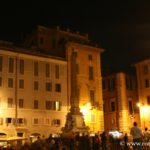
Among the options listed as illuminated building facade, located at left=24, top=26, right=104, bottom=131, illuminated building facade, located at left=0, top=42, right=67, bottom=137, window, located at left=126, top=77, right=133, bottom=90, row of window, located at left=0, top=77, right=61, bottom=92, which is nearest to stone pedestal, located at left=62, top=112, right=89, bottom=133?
illuminated building facade, located at left=0, top=42, right=67, bottom=137

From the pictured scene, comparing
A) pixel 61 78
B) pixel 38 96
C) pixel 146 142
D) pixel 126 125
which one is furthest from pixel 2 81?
pixel 146 142

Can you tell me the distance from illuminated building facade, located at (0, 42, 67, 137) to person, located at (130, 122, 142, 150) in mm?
29871

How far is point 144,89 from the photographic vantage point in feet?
206

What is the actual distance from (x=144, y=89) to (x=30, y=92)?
72.2ft

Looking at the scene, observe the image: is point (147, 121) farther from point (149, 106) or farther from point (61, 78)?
point (61, 78)

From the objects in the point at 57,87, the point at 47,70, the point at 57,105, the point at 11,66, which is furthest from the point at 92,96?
the point at 11,66

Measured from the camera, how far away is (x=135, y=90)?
2608 inches

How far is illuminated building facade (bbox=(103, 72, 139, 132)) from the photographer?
206ft

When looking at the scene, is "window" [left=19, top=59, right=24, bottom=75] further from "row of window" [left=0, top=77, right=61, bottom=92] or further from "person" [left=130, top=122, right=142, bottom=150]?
"person" [left=130, top=122, right=142, bottom=150]

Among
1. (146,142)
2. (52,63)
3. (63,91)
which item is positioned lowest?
(146,142)

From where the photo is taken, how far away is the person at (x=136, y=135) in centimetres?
1930

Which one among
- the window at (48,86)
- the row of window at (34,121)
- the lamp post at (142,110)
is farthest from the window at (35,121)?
the lamp post at (142,110)

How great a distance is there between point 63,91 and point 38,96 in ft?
14.3

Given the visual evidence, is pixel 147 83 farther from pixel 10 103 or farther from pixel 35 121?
pixel 10 103
